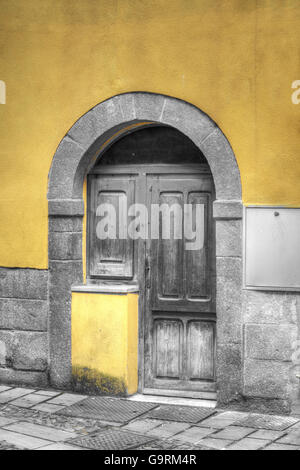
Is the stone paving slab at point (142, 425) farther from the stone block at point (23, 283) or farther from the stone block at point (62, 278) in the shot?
the stone block at point (23, 283)

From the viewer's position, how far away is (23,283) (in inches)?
283

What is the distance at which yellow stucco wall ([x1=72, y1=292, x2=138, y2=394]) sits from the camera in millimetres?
6750

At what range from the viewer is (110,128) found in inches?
267

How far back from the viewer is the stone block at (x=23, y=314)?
711cm

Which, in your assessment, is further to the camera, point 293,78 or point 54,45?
point 54,45

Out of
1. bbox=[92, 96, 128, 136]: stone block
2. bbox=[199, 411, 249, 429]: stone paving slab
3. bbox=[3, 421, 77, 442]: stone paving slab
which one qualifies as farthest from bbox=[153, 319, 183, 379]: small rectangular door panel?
bbox=[92, 96, 128, 136]: stone block

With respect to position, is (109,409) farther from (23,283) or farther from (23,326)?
(23,283)

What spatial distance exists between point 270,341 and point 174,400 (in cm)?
115

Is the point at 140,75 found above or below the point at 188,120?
above

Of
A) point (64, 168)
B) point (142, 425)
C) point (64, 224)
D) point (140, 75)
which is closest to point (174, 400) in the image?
point (142, 425)

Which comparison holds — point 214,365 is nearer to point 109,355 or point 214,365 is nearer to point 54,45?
point 109,355

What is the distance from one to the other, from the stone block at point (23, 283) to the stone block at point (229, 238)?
184 centimetres
